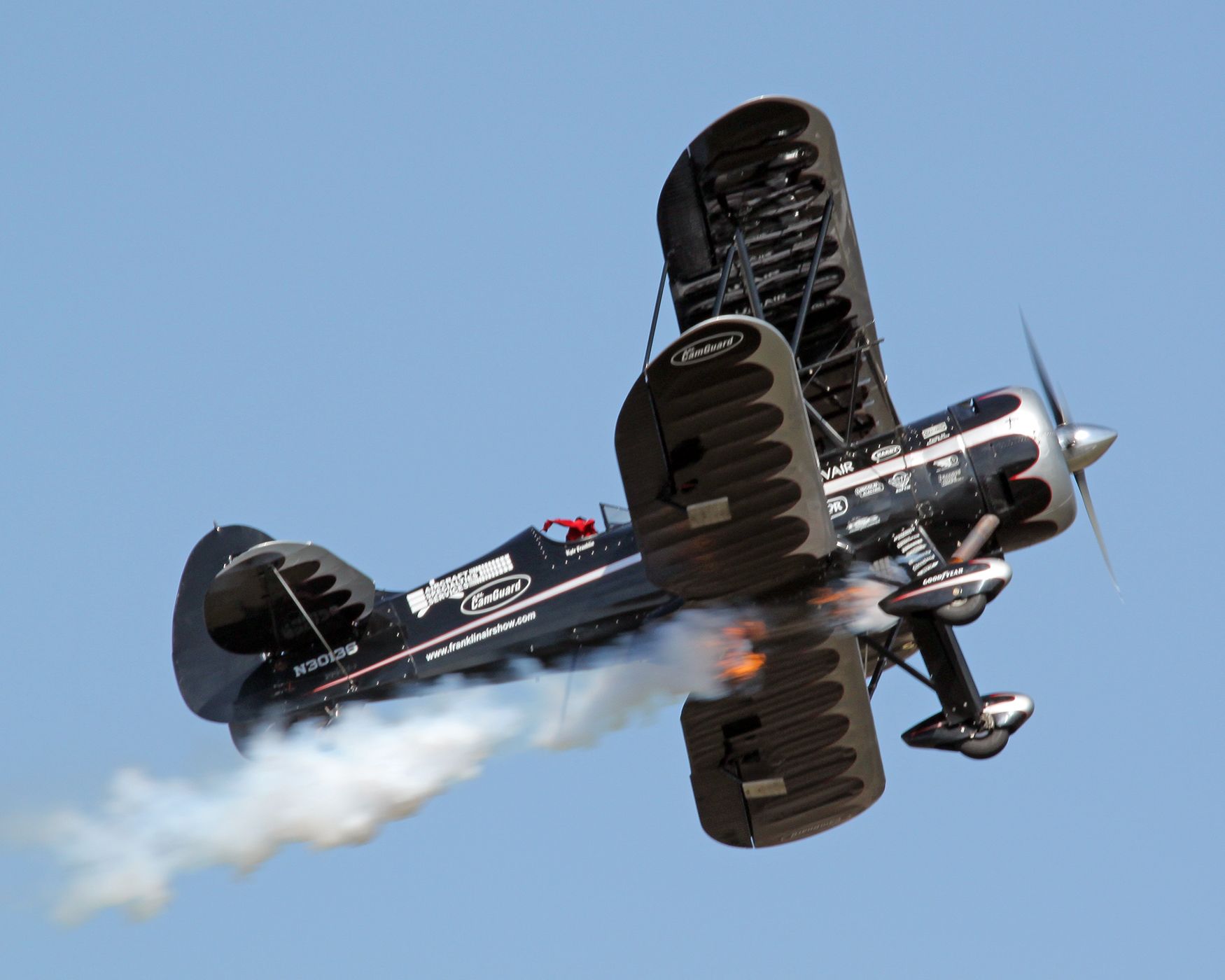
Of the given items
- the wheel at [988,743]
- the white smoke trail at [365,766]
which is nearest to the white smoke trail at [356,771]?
the white smoke trail at [365,766]

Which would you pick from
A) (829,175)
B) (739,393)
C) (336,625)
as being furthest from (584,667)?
(829,175)

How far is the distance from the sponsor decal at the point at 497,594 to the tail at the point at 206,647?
1.67m

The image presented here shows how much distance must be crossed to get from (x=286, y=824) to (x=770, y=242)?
5.75 metres

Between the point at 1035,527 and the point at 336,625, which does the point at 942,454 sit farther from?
the point at 336,625

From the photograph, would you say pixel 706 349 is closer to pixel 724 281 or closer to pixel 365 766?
pixel 724 281

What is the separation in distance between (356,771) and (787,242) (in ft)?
17.1

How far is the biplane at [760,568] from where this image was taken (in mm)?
12367

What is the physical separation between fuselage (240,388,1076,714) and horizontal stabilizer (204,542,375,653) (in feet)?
0.70

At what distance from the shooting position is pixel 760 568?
1265 centimetres

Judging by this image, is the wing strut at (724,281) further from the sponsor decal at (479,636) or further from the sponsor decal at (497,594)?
the sponsor decal at (479,636)

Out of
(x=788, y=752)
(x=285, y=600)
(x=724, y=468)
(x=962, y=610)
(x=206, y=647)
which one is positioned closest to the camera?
(x=724, y=468)

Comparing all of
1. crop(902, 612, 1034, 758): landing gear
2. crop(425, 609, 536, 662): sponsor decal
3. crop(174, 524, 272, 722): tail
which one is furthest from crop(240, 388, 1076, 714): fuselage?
crop(902, 612, 1034, 758): landing gear

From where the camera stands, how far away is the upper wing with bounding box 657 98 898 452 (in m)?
13.1

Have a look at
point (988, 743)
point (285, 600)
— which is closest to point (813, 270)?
point (988, 743)
